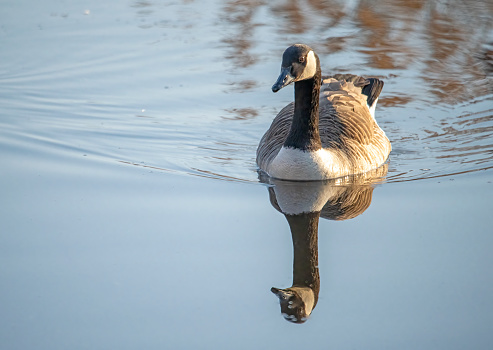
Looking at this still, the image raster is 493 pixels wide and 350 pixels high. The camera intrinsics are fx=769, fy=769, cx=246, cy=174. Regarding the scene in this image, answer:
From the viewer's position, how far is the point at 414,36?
14148mm

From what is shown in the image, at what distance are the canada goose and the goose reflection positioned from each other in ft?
0.45

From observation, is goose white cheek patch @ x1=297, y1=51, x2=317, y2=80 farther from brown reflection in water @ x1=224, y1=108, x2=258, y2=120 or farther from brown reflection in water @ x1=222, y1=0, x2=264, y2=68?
brown reflection in water @ x1=222, y1=0, x2=264, y2=68

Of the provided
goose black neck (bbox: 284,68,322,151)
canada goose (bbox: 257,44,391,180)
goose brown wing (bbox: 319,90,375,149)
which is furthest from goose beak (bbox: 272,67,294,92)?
goose brown wing (bbox: 319,90,375,149)

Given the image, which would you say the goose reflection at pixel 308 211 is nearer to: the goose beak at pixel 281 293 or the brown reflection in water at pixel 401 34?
the goose beak at pixel 281 293

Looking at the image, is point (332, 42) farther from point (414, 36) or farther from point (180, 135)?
point (180, 135)

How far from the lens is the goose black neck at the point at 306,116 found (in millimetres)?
8367

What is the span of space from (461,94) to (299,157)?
4.25 metres

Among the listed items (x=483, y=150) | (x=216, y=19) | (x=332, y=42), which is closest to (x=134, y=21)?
(x=216, y=19)

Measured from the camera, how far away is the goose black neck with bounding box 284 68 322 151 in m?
8.37

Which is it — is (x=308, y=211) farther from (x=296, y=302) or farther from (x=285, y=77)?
(x=296, y=302)

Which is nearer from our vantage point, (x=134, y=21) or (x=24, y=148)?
(x=24, y=148)

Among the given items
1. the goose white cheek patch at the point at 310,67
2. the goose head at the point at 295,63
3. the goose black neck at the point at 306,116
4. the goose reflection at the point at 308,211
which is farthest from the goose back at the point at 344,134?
the goose head at the point at 295,63

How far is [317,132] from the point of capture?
852 cm

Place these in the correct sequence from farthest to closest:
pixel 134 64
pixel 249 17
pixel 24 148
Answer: pixel 249 17 → pixel 134 64 → pixel 24 148
